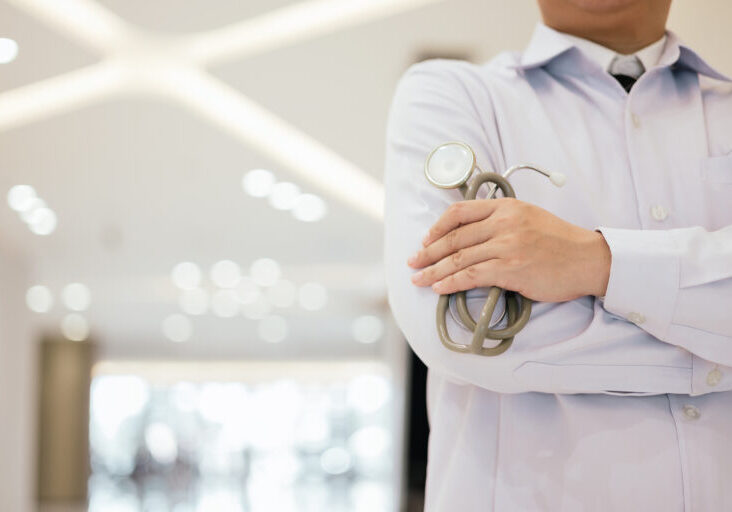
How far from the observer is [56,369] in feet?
61.1

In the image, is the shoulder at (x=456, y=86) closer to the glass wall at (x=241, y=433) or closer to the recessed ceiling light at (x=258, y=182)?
the recessed ceiling light at (x=258, y=182)

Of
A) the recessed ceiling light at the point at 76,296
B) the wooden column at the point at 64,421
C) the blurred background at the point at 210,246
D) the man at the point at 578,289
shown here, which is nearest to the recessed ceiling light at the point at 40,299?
the blurred background at the point at 210,246

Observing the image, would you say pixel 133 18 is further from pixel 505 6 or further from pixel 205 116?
pixel 505 6

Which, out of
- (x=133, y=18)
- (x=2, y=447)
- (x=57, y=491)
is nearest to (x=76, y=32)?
(x=133, y=18)

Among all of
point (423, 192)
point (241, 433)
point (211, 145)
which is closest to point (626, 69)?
point (423, 192)

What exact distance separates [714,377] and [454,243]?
1.13 ft

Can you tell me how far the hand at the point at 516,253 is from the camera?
3.53 ft

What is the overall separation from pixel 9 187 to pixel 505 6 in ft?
17.7

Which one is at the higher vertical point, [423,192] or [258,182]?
[258,182]

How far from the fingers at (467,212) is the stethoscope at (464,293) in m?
0.01

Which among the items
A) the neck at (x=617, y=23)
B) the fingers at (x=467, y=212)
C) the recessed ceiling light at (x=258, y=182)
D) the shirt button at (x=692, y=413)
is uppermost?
the recessed ceiling light at (x=258, y=182)

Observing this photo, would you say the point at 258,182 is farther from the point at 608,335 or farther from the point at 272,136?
the point at 608,335

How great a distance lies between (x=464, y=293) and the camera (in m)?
1.10

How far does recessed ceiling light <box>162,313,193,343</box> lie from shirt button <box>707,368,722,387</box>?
16795 millimetres
